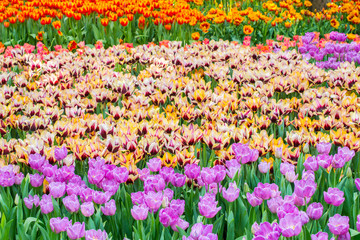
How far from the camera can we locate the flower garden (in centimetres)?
204

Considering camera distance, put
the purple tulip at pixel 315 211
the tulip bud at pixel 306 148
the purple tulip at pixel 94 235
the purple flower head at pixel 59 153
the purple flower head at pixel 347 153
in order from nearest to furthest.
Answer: the purple tulip at pixel 94 235
the purple tulip at pixel 315 211
the purple flower head at pixel 347 153
the purple flower head at pixel 59 153
the tulip bud at pixel 306 148

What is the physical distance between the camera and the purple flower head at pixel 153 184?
2182 mm

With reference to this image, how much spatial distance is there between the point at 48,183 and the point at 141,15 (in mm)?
6874

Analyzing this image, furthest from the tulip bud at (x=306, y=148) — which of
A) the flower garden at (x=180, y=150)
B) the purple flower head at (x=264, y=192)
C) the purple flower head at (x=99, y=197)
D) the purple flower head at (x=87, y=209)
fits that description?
the purple flower head at (x=87, y=209)

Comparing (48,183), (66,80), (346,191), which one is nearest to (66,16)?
(66,80)

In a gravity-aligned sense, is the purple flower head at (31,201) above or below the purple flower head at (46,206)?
below

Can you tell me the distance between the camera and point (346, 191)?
7.63ft

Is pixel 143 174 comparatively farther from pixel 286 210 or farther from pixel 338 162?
pixel 338 162

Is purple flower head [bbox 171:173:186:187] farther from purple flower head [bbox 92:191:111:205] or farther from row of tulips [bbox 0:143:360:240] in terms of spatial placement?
purple flower head [bbox 92:191:111:205]

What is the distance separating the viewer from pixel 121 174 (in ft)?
7.52

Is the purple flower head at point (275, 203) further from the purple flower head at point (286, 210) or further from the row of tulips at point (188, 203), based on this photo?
the purple flower head at point (286, 210)

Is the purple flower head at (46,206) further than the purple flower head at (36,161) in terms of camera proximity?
No

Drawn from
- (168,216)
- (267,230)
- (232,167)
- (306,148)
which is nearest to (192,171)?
(232,167)

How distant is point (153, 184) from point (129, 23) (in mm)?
6473
